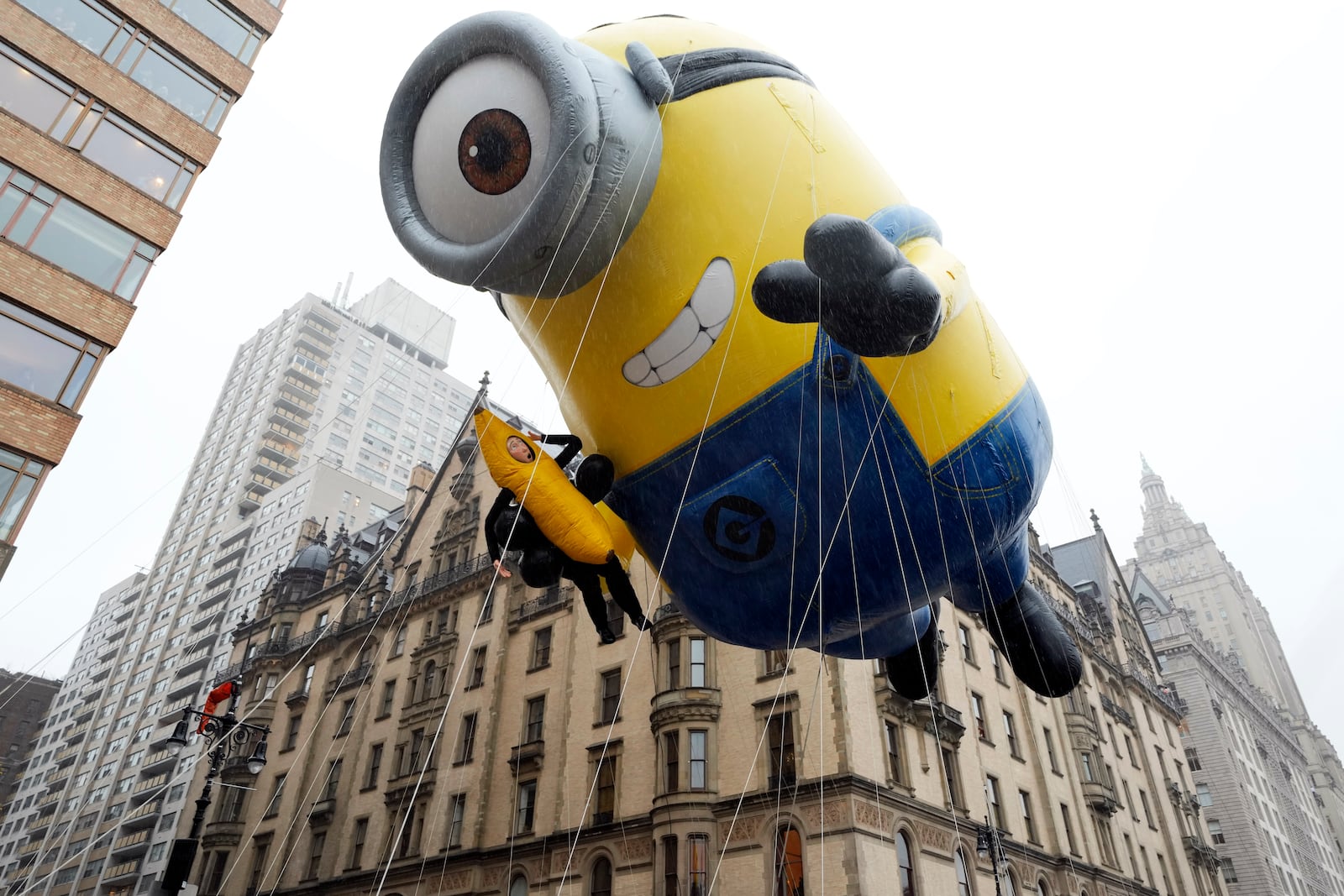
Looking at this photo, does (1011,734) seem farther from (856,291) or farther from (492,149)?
(492,149)

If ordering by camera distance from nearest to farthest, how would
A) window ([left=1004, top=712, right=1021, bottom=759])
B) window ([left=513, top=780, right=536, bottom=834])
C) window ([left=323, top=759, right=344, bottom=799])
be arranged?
window ([left=513, top=780, right=536, bottom=834]) → window ([left=1004, top=712, right=1021, bottom=759]) → window ([left=323, top=759, right=344, bottom=799])

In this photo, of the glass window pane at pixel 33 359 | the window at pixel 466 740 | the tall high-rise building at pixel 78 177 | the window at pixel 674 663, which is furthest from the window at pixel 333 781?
the glass window pane at pixel 33 359

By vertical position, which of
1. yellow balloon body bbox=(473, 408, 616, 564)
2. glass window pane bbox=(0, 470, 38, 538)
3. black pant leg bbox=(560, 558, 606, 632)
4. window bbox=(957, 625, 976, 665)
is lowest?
A: black pant leg bbox=(560, 558, 606, 632)

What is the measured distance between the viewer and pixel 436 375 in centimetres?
9175

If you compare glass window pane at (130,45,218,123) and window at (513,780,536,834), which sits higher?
glass window pane at (130,45,218,123)

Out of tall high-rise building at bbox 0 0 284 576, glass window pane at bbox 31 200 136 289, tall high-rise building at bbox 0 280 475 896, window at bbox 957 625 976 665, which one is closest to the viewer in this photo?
tall high-rise building at bbox 0 0 284 576

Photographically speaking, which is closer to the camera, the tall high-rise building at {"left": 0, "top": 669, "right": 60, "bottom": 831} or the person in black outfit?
the person in black outfit

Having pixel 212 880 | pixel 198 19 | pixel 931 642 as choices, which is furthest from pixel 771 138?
pixel 212 880

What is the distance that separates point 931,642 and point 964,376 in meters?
2.51

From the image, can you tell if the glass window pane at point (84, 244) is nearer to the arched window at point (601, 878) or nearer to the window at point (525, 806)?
the window at point (525, 806)

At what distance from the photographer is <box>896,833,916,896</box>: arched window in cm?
2061

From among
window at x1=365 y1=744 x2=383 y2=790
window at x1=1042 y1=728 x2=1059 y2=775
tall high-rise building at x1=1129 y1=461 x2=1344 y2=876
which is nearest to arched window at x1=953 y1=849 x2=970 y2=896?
window at x1=1042 y1=728 x2=1059 y2=775

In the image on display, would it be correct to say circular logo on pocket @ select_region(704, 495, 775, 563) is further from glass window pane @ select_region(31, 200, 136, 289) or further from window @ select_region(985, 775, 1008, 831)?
window @ select_region(985, 775, 1008, 831)

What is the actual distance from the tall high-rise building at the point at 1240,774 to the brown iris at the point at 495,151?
55626mm
